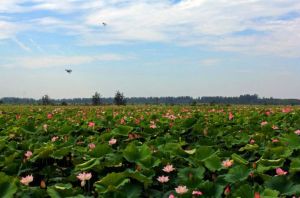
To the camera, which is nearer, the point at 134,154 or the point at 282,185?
the point at 282,185

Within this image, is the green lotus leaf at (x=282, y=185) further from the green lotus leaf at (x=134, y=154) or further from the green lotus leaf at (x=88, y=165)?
the green lotus leaf at (x=88, y=165)

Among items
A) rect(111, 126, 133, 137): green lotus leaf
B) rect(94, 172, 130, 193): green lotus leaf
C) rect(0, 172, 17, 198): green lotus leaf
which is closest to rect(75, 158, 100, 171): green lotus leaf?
rect(94, 172, 130, 193): green lotus leaf

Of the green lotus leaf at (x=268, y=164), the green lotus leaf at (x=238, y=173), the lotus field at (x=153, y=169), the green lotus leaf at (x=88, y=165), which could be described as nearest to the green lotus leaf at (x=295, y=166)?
the lotus field at (x=153, y=169)

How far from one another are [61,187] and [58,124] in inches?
→ 169

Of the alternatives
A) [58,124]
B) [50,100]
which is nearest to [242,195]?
[58,124]

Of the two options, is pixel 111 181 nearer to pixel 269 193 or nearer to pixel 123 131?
pixel 269 193

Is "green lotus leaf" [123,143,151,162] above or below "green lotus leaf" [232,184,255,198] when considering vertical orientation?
above

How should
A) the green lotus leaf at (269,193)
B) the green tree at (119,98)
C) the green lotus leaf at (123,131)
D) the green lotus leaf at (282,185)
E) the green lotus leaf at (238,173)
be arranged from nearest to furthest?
the green lotus leaf at (269,193), the green lotus leaf at (282,185), the green lotus leaf at (238,173), the green lotus leaf at (123,131), the green tree at (119,98)

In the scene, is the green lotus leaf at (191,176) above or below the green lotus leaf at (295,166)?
below

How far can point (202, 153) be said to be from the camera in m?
4.09

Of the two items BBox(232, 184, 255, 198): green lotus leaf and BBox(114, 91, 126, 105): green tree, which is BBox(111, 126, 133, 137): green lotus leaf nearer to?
BBox(232, 184, 255, 198): green lotus leaf

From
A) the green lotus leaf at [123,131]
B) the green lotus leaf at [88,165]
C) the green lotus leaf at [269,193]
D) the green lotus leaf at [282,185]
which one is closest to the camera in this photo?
the green lotus leaf at [269,193]

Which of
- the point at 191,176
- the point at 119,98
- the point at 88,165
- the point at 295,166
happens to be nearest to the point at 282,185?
the point at 295,166

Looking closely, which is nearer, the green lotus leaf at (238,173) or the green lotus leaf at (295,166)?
the green lotus leaf at (295,166)
